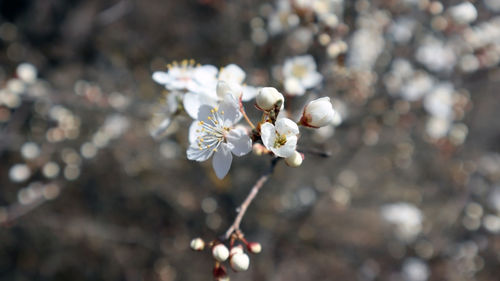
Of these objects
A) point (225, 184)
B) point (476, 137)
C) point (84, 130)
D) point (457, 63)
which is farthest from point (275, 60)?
point (476, 137)

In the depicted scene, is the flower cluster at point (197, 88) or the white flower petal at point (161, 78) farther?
the white flower petal at point (161, 78)

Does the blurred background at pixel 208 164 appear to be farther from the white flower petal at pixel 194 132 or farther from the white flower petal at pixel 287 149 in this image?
the white flower petal at pixel 287 149

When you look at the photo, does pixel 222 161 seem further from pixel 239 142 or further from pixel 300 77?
pixel 300 77

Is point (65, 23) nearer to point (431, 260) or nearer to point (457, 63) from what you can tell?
point (457, 63)

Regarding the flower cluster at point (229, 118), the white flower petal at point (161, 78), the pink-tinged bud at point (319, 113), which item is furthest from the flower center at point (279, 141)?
the white flower petal at point (161, 78)

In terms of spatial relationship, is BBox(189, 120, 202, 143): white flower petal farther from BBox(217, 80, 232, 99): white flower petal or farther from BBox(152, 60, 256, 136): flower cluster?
BBox(217, 80, 232, 99): white flower petal

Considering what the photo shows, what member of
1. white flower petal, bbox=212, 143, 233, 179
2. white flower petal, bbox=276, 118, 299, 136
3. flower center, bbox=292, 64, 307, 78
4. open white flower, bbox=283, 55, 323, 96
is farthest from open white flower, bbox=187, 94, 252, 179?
flower center, bbox=292, 64, 307, 78

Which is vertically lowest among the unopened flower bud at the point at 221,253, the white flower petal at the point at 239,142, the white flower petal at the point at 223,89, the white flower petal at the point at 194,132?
the unopened flower bud at the point at 221,253
